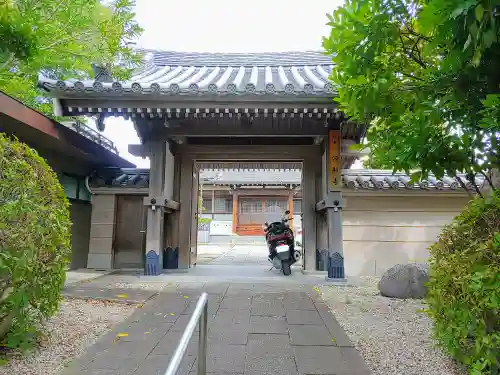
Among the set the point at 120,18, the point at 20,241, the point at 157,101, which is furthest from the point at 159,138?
the point at 20,241

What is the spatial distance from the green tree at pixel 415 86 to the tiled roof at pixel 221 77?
293 cm

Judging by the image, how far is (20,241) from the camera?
229 cm

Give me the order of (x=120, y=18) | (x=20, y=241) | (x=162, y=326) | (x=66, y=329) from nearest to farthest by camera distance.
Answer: (x=20, y=241) < (x=66, y=329) < (x=162, y=326) < (x=120, y=18)

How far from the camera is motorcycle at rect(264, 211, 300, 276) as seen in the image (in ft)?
22.2

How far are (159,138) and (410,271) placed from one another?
15.2 ft

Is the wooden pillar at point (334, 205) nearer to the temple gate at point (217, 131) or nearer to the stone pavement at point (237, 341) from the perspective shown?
the temple gate at point (217, 131)

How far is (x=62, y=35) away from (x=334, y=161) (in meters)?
4.41

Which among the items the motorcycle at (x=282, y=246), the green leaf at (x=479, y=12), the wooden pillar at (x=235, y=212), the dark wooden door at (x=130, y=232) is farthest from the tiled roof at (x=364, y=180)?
the wooden pillar at (x=235, y=212)

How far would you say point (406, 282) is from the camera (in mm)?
4582

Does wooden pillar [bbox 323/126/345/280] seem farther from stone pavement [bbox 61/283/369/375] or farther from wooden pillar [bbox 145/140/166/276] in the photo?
wooden pillar [bbox 145/140/166/276]

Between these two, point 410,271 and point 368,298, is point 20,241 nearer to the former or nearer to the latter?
point 368,298

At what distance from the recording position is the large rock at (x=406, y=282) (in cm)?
454

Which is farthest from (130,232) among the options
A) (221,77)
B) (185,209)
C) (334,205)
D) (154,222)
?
(334,205)

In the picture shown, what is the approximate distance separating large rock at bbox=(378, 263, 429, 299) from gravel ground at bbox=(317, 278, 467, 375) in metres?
0.14
